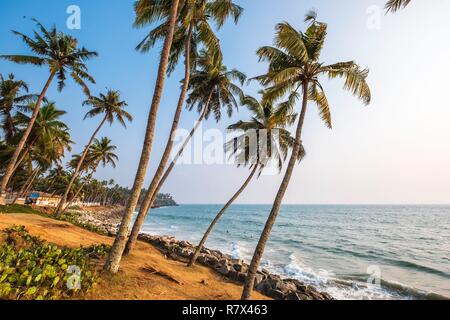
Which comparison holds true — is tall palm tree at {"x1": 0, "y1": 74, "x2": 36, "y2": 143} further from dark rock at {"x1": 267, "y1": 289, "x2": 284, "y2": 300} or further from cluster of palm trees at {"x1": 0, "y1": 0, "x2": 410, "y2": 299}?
dark rock at {"x1": 267, "y1": 289, "x2": 284, "y2": 300}

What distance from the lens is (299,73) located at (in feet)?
29.1

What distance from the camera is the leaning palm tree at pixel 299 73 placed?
26.8ft

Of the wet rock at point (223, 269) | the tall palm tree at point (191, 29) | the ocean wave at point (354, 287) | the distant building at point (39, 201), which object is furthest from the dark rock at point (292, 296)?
the distant building at point (39, 201)

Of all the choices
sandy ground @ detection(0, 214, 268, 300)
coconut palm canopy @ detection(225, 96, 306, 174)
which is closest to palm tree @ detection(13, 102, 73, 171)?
sandy ground @ detection(0, 214, 268, 300)

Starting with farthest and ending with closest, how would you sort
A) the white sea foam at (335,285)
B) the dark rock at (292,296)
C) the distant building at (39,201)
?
the distant building at (39,201)
the white sea foam at (335,285)
the dark rock at (292,296)

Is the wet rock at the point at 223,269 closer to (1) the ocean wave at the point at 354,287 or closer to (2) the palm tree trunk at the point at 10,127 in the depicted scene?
(1) the ocean wave at the point at 354,287

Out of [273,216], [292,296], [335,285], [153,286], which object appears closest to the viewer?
[153,286]

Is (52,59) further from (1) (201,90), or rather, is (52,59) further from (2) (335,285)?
(2) (335,285)

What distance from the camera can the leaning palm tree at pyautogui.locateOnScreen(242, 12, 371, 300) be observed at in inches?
321

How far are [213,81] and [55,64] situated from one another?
11.3 metres

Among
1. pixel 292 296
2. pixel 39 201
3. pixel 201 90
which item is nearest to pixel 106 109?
pixel 201 90
